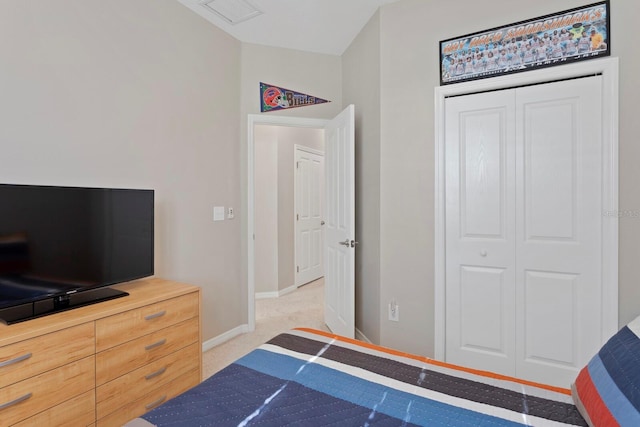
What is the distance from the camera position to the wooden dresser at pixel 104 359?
4.33ft

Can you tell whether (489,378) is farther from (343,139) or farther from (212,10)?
(212,10)

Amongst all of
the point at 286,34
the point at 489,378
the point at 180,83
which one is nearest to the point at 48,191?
the point at 180,83

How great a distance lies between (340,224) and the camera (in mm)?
3002

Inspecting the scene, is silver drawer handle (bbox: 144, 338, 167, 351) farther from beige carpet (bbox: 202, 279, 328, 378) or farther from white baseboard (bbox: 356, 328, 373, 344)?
white baseboard (bbox: 356, 328, 373, 344)

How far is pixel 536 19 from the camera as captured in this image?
218 centimetres

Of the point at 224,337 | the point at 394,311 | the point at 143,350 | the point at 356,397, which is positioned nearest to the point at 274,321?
the point at 224,337

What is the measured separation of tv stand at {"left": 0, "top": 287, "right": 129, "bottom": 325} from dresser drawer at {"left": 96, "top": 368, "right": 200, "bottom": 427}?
545 millimetres

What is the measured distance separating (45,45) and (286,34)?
1.85m

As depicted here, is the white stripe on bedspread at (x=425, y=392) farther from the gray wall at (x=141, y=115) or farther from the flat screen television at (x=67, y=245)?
the gray wall at (x=141, y=115)

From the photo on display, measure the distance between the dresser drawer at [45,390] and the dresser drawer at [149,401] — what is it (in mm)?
215

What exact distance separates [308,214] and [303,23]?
281cm

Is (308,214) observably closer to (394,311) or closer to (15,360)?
(394,311)

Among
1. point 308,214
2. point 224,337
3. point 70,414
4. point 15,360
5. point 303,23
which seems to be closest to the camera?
point 15,360

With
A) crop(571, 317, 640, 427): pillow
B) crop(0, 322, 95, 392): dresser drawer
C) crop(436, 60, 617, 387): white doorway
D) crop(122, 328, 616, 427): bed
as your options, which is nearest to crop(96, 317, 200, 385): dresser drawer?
crop(0, 322, 95, 392): dresser drawer
